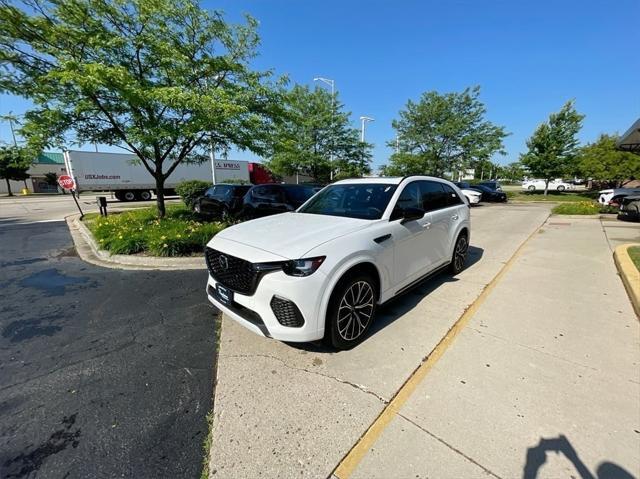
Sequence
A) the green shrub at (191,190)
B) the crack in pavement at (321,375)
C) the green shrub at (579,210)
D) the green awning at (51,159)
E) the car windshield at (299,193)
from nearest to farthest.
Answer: the crack in pavement at (321,375) → the car windshield at (299,193) → the green shrub at (579,210) → the green shrub at (191,190) → the green awning at (51,159)

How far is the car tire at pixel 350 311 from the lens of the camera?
270 cm

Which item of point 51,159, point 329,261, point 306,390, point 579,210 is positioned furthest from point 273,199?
point 51,159

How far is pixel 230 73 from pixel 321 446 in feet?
28.0

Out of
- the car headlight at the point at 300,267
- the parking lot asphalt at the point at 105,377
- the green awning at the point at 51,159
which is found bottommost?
the parking lot asphalt at the point at 105,377

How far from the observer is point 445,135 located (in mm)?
24625

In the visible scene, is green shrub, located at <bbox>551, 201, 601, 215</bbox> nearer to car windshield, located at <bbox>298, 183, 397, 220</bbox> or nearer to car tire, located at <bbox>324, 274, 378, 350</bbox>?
car windshield, located at <bbox>298, 183, 397, 220</bbox>

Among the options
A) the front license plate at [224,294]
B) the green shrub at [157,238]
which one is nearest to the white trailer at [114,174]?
the green shrub at [157,238]

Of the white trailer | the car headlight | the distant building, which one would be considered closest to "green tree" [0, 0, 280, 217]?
the car headlight

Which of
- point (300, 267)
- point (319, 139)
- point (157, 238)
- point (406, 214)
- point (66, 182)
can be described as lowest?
point (157, 238)

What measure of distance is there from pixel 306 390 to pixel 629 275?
5.39m

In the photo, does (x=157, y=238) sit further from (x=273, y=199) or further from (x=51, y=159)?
(x=51, y=159)

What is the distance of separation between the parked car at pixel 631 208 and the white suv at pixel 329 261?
1202 cm

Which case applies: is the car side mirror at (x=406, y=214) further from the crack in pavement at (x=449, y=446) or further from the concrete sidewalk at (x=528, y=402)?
the crack in pavement at (x=449, y=446)

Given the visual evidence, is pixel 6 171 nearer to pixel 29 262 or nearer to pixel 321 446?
pixel 29 262
